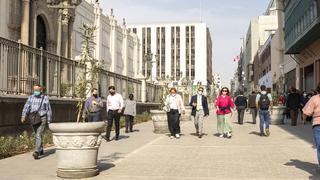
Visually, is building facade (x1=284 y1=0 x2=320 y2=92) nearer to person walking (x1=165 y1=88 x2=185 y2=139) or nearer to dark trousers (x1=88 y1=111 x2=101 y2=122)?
person walking (x1=165 y1=88 x2=185 y2=139)

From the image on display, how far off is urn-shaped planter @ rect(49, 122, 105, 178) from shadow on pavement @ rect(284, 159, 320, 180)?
389 centimetres

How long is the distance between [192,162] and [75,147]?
3155 mm

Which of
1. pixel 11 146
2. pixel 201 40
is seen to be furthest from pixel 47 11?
pixel 201 40

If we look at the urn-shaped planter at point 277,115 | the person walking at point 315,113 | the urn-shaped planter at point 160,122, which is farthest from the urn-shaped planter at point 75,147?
the urn-shaped planter at point 277,115

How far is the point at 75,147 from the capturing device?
9.16 m

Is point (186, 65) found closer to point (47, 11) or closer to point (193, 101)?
point (47, 11)

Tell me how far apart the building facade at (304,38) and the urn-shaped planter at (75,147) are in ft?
100

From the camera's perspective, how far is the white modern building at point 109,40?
54000 mm

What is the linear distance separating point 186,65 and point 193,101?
140 meters

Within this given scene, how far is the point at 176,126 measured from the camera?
18.3 m

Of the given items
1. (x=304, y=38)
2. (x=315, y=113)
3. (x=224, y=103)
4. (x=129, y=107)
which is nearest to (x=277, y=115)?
(x=129, y=107)

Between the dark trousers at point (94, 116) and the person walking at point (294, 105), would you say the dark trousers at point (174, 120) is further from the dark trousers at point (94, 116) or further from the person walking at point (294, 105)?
the person walking at point (294, 105)

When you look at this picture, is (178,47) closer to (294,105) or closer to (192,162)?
(294,105)

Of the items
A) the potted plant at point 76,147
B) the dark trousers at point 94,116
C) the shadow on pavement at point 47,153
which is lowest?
the shadow on pavement at point 47,153
